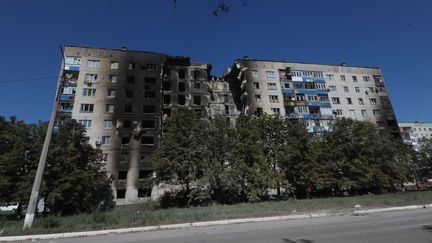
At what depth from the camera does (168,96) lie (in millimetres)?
48469

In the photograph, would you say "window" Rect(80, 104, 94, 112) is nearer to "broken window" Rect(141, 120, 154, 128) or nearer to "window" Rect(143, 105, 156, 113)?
"window" Rect(143, 105, 156, 113)

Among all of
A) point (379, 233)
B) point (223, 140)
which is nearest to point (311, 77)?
point (223, 140)

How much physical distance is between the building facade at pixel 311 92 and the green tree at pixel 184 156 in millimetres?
19578

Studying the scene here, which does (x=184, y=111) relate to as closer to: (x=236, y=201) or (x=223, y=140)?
(x=223, y=140)

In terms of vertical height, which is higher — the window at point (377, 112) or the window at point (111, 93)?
the window at point (111, 93)

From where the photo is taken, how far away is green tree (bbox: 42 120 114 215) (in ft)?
84.9

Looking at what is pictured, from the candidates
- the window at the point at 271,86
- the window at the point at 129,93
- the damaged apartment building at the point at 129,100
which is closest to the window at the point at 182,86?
the damaged apartment building at the point at 129,100

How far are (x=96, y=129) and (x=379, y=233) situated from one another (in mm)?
41681

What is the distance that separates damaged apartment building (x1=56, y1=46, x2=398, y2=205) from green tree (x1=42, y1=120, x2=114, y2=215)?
6720 mm

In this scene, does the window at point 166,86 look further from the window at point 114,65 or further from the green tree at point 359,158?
the green tree at point 359,158

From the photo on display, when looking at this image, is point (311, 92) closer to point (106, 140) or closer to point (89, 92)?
point (106, 140)

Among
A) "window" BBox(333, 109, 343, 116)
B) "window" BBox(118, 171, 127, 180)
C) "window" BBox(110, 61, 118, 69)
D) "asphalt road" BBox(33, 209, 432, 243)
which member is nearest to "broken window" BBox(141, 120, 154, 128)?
"window" BBox(118, 171, 127, 180)

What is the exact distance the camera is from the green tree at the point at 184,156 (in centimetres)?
3003

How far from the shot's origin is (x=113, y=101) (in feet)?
145
